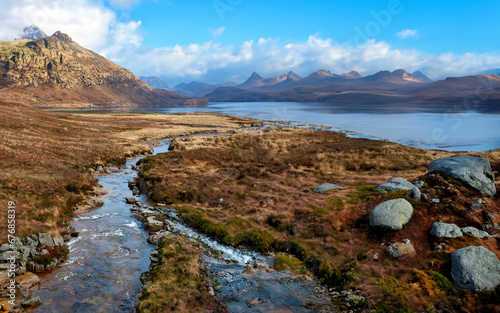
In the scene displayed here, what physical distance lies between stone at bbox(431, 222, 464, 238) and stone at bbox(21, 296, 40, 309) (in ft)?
74.8

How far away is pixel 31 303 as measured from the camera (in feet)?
41.4

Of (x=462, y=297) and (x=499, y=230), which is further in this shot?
(x=499, y=230)

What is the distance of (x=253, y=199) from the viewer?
93.9ft

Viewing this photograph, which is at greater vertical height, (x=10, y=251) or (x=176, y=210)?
(x=10, y=251)

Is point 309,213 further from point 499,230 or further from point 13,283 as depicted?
point 13,283

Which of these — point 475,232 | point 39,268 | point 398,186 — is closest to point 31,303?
point 39,268

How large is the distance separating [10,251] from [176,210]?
12.9 m

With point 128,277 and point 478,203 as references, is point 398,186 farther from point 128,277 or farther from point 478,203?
point 128,277

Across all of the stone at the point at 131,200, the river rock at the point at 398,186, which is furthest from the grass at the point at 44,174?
the river rock at the point at 398,186

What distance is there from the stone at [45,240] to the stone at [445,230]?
24.4 m

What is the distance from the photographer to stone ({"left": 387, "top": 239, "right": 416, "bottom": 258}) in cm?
1738

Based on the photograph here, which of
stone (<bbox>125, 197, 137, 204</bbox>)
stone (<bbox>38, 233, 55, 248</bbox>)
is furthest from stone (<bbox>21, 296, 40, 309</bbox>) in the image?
stone (<bbox>125, 197, 137, 204</bbox>)

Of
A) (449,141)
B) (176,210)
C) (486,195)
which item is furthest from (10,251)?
(449,141)

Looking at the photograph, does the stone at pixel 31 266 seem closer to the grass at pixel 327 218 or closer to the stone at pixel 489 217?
the grass at pixel 327 218
